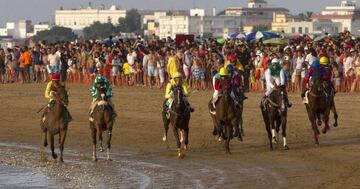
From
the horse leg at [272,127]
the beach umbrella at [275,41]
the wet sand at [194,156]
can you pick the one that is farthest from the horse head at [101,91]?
the beach umbrella at [275,41]

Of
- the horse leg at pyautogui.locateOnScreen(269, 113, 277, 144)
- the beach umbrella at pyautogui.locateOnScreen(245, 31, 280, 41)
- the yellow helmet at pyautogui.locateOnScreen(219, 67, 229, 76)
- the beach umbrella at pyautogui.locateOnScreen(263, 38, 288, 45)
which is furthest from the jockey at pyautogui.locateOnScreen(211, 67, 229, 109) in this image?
the beach umbrella at pyautogui.locateOnScreen(245, 31, 280, 41)

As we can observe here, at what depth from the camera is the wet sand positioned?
20719 millimetres

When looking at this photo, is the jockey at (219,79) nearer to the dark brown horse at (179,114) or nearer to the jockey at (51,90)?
the dark brown horse at (179,114)

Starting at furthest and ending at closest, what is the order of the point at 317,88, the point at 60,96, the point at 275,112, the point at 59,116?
the point at 317,88
the point at 275,112
the point at 59,116
the point at 60,96

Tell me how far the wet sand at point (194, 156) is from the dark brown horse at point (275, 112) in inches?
13.6

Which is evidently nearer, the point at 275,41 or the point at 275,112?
the point at 275,112

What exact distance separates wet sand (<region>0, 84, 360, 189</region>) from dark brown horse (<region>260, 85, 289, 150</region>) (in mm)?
345

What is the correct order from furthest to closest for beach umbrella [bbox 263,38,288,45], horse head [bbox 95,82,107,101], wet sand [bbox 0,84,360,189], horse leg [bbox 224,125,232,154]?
beach umbrella [bbox 263,38,288,45] < horse leg [bbox 224,125,232,154] < horse head [bbox 95,82,107,101] < wet sand [bbox 0,84,360,189]

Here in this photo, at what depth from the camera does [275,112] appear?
25141mm

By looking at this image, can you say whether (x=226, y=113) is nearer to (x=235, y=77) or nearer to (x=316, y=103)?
(x=235, y=77)

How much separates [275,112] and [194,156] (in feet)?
6.49

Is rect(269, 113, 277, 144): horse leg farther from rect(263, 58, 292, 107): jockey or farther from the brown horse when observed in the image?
the brown horse

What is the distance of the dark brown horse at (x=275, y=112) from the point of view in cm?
2489

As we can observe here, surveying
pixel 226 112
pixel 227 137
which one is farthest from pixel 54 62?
pixel 226 112
